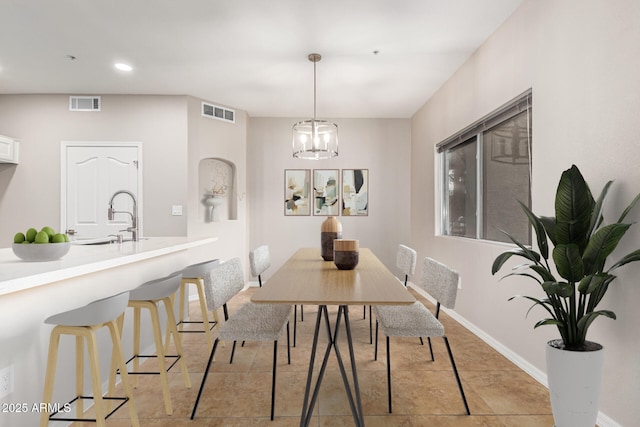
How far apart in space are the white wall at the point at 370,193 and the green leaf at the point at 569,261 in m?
4.06

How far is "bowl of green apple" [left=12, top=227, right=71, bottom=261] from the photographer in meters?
1.75

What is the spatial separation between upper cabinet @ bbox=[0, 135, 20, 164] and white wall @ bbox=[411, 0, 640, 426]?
548 cm

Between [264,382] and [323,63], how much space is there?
3012 mm

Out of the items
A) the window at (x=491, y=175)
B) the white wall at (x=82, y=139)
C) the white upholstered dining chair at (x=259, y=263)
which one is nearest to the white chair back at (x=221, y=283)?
the white upholstered dining chair at (x=259, y=263)

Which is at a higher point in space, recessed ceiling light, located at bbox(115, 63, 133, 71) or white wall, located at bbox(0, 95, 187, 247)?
recessed ceiling light, located at bbox(115, 63, 133, 71)

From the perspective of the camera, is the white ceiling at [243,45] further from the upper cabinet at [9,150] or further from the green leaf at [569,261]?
the green leaf at [569,261]

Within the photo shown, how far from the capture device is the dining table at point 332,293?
1.58 metres

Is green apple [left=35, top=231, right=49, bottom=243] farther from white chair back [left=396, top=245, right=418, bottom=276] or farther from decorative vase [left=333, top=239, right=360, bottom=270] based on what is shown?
white chair back [left=396, top=245, right=418, bottom=276]

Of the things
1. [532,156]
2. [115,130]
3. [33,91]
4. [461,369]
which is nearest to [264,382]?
[461,369]

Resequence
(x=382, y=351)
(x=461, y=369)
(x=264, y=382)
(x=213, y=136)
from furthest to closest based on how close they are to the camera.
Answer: (x=213, y=136) < (x=382, y=351) < (x=461, y=369) < (x=264, y=382)

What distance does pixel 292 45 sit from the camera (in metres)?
3.31

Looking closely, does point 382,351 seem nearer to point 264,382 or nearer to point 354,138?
point 264,382

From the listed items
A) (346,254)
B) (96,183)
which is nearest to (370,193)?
(346,254)

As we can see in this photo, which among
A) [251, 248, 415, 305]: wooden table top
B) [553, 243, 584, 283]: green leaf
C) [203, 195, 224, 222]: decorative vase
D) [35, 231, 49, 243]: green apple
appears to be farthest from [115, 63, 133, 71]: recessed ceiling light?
[553, 243, 584, 283]: green leaf
